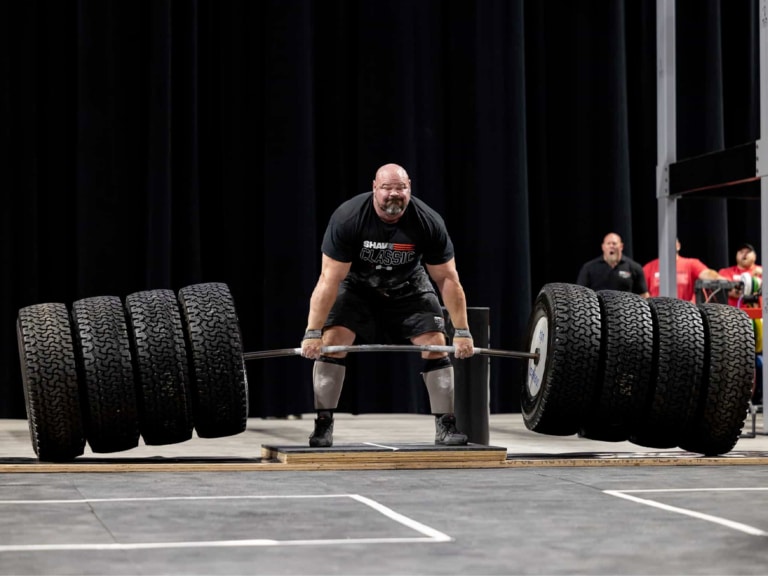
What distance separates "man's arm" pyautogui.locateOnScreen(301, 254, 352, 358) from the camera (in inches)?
259

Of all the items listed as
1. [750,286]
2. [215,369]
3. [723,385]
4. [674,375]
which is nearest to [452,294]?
[674,375]

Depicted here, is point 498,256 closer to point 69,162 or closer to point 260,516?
point 69,162

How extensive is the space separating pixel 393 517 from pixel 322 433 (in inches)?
85.0

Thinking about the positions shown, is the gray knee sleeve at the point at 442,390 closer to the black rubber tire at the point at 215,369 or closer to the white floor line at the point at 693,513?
the black rubber tire at the point at 215,369

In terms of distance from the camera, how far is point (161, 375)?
6148mm

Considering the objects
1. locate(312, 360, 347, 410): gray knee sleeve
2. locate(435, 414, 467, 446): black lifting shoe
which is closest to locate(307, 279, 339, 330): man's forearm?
locate(312, 360, 347, 410): gray knee sleeve

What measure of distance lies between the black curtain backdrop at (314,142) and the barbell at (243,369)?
3.93 meters

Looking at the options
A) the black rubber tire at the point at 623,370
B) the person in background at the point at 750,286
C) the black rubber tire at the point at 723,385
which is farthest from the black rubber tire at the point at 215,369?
the person in background at the point at 750,286

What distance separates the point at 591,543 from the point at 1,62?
7.52 meters

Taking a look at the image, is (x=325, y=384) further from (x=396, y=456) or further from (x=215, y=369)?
(x=215, y=369)

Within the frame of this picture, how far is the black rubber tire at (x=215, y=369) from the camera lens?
6.21m

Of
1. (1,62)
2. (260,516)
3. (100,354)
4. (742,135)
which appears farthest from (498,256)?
(260,516)

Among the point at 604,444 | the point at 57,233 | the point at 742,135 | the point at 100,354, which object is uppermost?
the point at 742,135

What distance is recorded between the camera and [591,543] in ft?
13.2
